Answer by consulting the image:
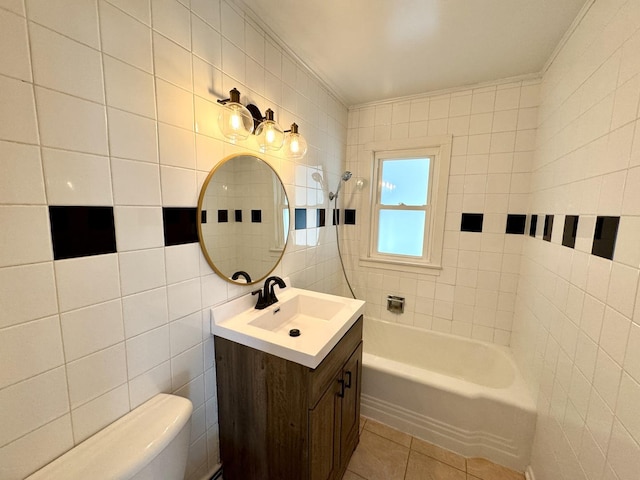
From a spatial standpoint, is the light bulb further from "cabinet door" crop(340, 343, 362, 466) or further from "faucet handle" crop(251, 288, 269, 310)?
"cabinet door" crop(340, 343, 362, 466)

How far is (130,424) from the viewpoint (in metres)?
0.84

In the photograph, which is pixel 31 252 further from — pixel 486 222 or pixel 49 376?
pixel 486 222

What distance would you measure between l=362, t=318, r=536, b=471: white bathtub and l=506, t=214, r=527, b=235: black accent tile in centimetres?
93

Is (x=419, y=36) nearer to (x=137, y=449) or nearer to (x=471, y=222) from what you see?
(x=471, y=222)

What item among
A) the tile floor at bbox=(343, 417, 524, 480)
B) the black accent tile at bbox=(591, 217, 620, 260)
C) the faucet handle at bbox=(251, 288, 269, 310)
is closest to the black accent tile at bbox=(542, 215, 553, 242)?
the black accent tile at bbox=(591, 217, 620, 260)

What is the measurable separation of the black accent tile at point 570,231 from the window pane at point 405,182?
3.56 feet

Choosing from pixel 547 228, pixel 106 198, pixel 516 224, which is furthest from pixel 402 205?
pixel 106 198

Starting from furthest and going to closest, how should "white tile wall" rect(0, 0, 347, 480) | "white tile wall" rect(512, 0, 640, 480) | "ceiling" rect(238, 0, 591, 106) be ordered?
"ceiling" rect(238, 0, 591, 106), "white tile wall" rect(512, 0, 640, 480), "white tile wall" rect(0, 0, 347, 480)

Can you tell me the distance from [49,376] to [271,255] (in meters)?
0.97

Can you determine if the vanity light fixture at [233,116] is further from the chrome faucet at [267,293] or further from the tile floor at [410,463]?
the tile floor at [410,463]

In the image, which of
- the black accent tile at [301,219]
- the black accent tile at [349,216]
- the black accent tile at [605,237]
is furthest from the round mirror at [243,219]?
the black accent tile at [605,237]

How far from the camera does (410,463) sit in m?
1.48

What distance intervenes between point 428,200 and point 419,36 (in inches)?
47.4

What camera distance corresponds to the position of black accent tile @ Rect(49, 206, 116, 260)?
703mm
